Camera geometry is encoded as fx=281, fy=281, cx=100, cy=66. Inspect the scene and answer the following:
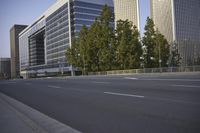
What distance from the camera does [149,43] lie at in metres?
63.1

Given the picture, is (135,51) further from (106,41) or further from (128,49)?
(106,41)

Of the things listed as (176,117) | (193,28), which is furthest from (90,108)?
(193,28)

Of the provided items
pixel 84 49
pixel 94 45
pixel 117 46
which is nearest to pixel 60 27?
pixel 84 49

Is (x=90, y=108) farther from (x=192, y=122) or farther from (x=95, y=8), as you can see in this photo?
(x=95, y=8)

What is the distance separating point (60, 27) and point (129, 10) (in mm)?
35893

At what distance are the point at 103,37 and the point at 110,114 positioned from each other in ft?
176

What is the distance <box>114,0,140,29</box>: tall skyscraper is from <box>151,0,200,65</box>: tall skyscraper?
8.37 m

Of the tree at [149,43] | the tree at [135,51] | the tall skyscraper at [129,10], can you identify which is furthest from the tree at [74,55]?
the tall skyscraper at [129,10]

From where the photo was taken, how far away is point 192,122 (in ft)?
23.3

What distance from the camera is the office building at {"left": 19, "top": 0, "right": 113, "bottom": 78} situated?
123 meters

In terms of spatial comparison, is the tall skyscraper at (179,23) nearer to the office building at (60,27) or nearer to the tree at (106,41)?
the office building at (60,27)

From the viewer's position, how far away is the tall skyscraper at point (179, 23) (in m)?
134

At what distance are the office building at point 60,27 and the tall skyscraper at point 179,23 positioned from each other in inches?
973

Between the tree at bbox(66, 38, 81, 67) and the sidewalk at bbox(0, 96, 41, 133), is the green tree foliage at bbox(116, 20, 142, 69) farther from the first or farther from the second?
the sidewalk at bbox(0, 96, 41, 133)
